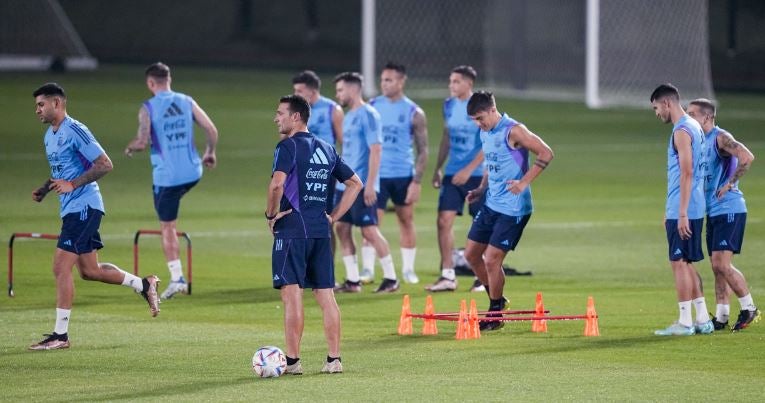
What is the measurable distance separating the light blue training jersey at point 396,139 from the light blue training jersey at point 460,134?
0.49 meters

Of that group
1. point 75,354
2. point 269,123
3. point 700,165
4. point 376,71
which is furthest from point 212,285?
point 376,71

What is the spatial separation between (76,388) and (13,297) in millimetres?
4920

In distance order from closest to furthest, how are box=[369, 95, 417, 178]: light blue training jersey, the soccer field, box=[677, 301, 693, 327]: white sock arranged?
the soccer field
box=[677, 301, 693, 327]: white sock
box=[369, 95, 417, 178]: light blue training jersey

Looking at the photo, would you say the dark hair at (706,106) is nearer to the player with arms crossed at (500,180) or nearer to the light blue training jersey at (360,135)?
the player with arms crossed at (500,180)

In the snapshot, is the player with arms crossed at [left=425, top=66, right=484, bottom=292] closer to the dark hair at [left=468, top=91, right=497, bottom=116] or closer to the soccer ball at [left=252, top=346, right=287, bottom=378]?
the dark hair at [left=468, top=91, right=497, bottom=116]

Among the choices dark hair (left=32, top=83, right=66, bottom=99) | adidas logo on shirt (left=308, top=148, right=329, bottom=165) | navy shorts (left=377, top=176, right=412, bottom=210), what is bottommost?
adidas logo on shirt (left=308, top=148, right=329, bottom=165)

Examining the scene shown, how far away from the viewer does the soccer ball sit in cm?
1085

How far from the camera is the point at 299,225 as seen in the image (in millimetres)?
10859

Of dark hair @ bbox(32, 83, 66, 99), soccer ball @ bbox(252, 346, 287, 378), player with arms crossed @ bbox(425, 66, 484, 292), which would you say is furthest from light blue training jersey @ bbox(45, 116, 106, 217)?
player with arms crossed @ bbox(425, 66, 484, 292)

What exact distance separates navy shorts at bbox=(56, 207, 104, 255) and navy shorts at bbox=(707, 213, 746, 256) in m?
5.20

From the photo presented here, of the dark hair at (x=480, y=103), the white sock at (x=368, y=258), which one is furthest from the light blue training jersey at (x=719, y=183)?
the white sock at (x=368, y=258)

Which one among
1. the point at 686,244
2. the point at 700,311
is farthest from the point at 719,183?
the point at 700,311

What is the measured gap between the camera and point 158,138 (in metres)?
15.8

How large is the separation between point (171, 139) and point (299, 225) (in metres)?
5.30
